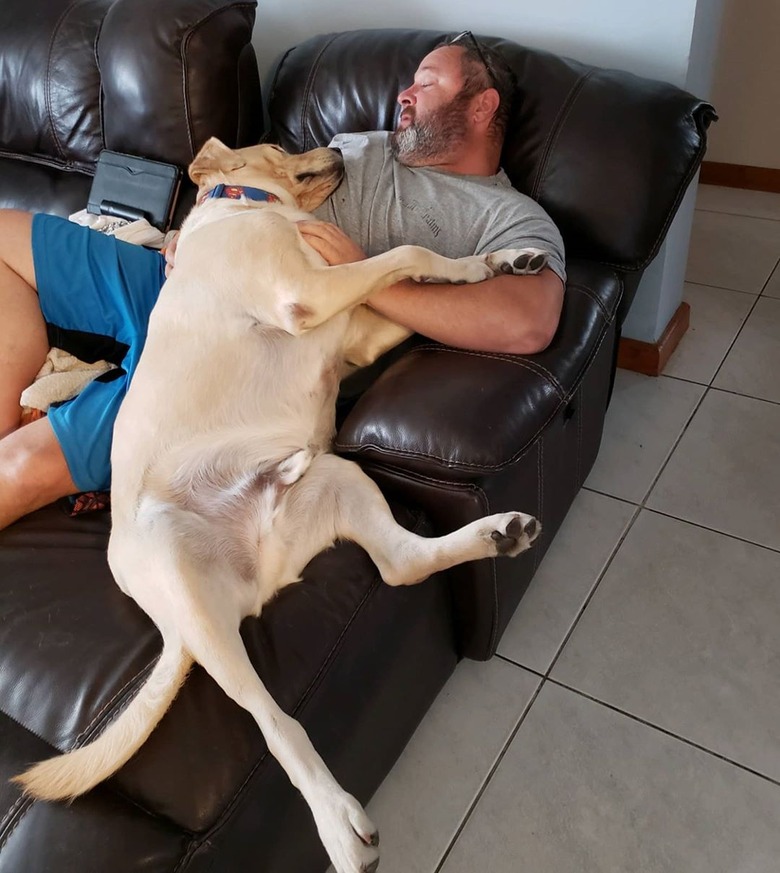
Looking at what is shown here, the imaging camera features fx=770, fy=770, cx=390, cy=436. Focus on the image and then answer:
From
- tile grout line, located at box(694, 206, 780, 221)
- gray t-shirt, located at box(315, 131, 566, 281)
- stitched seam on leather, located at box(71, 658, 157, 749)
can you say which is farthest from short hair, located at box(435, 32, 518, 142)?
tile grout line, located at box(694, 206, 780, 221)

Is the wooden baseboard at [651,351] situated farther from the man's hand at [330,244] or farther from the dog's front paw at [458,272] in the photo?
the man's hand at [330,244]

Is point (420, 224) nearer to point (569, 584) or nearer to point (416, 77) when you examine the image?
point (416, 77)

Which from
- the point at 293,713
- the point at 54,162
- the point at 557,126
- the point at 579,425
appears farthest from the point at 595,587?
the point at 54,162

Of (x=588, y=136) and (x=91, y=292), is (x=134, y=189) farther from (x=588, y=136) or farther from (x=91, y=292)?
(x=588, y=136)

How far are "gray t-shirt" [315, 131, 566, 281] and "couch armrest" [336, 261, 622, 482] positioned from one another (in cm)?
18

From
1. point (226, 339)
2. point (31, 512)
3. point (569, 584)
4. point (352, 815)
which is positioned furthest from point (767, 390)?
point (31, 512)

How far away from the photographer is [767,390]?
7.10 feet

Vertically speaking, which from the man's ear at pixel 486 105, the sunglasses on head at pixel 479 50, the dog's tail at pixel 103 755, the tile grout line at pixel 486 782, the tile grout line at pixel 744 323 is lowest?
the tile grout line at pixel 486 782

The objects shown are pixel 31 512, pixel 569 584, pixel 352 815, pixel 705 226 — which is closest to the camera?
pixel 352 815

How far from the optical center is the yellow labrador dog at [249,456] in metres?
1.11

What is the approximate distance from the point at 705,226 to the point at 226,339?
7.45 ft

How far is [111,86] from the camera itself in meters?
2.00

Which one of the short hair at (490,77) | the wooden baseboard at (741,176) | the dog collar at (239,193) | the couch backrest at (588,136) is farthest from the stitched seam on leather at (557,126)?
the wooden baseboard at (741,176)

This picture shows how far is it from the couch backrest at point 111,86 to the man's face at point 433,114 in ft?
1.71
